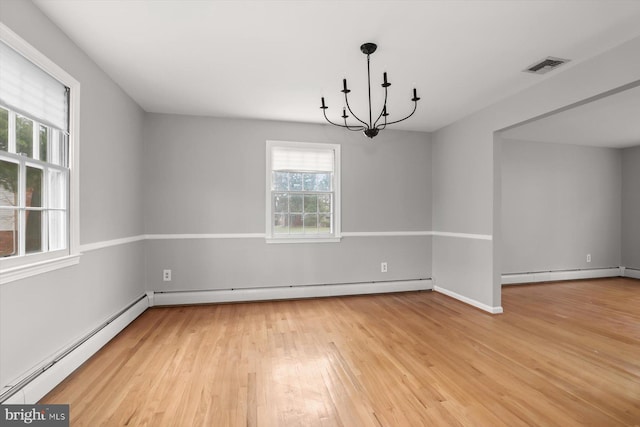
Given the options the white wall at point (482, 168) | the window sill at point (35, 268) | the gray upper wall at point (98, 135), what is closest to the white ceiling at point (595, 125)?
the white wall at point (482, 168)

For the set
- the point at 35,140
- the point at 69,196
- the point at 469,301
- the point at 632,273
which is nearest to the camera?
the point at 35,140

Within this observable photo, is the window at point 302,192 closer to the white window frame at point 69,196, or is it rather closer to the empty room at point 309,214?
the empty room at point 309,214

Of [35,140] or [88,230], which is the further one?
[88,230]

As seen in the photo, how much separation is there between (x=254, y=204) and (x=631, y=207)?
7.19m

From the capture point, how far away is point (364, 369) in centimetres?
245

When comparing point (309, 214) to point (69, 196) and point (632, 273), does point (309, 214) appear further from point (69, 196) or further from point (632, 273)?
point (632, 273)

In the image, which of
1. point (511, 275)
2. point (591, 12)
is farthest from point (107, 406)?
point (511, 275)

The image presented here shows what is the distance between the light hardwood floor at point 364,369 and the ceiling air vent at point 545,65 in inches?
101

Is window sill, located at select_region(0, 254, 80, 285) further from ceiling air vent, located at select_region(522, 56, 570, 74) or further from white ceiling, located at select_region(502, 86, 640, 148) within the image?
white ceiling, located at select_region(502, 86, 640, 148)

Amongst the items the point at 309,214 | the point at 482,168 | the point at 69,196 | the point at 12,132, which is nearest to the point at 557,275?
the point at 482,168

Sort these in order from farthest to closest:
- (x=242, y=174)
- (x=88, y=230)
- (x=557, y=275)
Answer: (x=557, y=275), (x=242, y=174), (x=88, y=230)

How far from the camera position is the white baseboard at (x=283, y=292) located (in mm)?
4223

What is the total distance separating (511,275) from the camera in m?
5.51

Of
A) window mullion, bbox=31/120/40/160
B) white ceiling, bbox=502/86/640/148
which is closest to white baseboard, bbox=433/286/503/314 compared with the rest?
white ceiling, bbox=502/86/640/148
